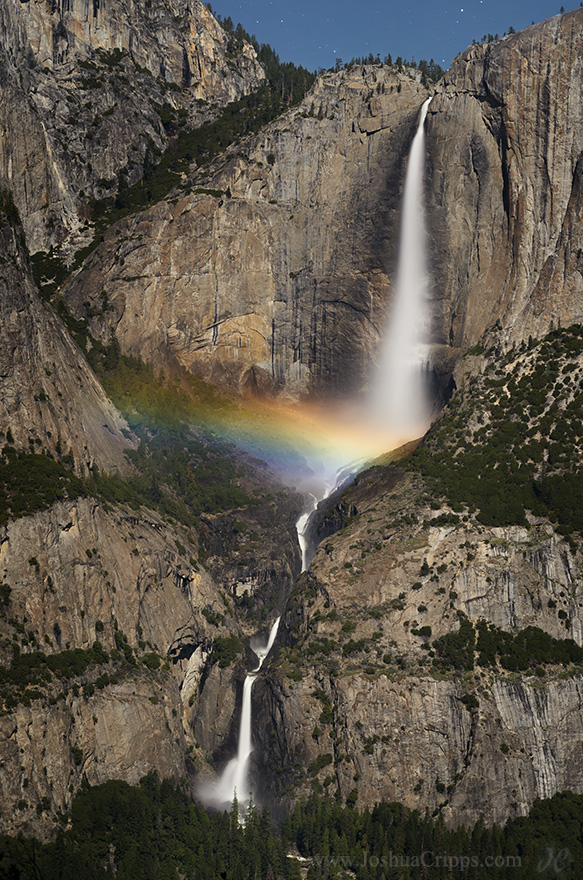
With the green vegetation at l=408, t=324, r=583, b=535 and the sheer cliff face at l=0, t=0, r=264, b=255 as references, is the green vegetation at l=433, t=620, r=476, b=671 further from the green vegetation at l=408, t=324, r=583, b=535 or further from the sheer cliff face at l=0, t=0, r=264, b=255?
the sheer cliff face at l=0, t=0, r=264, b=255

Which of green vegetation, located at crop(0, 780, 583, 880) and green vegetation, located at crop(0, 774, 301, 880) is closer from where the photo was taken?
green vegetation, located at crop(0, 774, 301, 880)

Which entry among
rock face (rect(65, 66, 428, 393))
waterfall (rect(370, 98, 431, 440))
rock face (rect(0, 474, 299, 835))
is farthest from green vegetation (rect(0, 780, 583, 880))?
rock face (rect(65, 66, 428, 393))

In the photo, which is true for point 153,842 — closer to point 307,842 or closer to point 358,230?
point 307,842

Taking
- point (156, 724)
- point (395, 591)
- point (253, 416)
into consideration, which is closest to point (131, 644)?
point (156, 724)

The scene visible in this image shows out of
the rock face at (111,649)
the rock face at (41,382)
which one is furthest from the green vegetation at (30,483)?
the rock face at (41,382)

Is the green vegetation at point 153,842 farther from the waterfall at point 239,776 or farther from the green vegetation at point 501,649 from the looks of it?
the green vegetation at point 501,649

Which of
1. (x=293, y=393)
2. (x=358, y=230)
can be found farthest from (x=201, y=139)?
(x=293, y=393)
